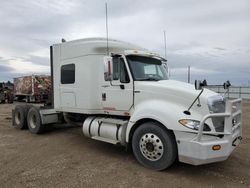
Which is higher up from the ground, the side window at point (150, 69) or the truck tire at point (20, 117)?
the side window at point (150, 69)

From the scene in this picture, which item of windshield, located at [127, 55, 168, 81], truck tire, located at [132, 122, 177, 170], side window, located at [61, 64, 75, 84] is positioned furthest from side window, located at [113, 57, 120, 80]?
side window, located at [61, 64, 75, 84]

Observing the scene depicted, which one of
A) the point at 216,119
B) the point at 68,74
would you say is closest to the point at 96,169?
the point at 216,119

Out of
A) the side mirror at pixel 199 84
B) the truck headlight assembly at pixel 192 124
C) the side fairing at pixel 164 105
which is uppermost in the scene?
the side mirror at pixel 199 84

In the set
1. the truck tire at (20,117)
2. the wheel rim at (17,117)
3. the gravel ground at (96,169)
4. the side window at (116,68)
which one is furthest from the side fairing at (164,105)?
the wheel rim at (17,117)

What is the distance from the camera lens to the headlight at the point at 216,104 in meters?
4.48

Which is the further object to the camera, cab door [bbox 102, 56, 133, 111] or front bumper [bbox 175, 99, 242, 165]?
cab door [bbox 102, 56, 133, 111]

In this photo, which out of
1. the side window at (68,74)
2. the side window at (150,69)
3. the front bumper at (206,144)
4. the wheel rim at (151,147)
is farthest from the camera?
the side window at (68,74)

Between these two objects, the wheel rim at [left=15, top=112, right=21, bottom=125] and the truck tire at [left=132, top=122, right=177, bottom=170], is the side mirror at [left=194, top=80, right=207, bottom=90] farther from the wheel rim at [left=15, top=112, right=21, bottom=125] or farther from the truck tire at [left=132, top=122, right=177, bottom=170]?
the wheel rim at [left=15, top=112, right=21, bottom=125]

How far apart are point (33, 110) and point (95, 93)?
11.2 ft

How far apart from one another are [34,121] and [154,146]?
5539 mm

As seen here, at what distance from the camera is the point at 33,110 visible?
8.55m

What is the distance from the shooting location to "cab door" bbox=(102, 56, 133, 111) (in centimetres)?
553

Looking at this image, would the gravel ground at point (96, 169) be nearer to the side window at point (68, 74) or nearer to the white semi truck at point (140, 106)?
the white semi truck at point (140, 106)

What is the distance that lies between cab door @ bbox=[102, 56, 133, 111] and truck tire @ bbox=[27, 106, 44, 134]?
11.2 ft
